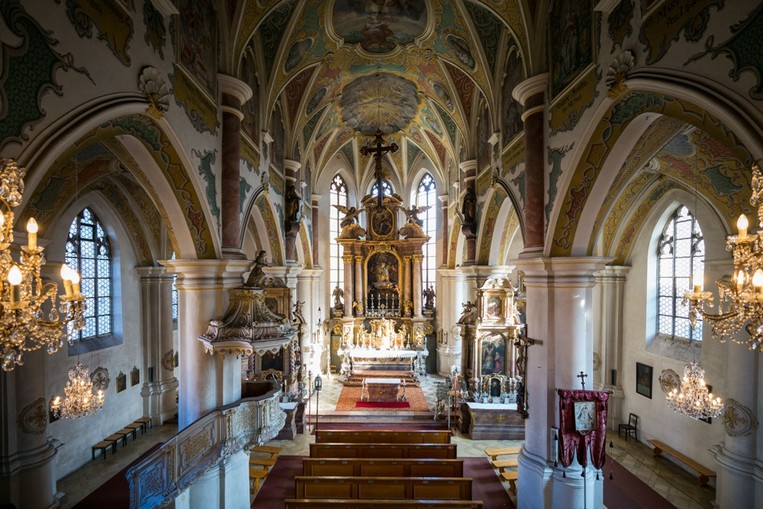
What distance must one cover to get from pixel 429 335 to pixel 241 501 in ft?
43.1

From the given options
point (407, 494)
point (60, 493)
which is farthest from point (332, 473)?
point (60, 493)

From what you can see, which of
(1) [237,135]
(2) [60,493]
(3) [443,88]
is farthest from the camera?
(3) [443,88]

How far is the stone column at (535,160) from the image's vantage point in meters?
7.61

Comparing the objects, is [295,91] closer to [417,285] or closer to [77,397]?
[77,397]

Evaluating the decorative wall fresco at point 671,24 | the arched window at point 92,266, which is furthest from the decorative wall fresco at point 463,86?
the arched window at point 92,266

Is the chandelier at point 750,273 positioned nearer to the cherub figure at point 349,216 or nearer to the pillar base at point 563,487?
the pillar base at point 563,487

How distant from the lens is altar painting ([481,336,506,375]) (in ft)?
44.6

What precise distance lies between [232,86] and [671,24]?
6873mm

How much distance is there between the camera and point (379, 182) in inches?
603

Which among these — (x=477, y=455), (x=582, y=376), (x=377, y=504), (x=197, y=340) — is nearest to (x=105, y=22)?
(x=197, y=340)

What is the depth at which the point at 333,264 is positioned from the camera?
2148cm

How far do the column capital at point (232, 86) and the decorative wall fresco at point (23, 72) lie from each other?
3.97 metres

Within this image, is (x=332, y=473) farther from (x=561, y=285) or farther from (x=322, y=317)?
(x=322, y=317)

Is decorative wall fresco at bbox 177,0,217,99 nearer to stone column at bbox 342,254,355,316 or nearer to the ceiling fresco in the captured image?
the ceiling fresco
